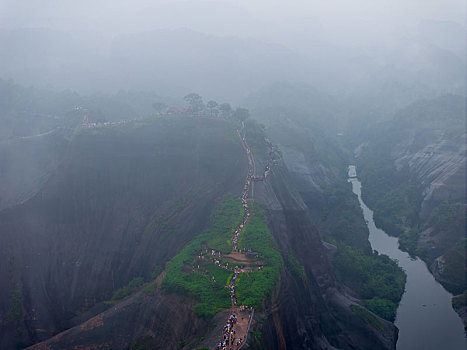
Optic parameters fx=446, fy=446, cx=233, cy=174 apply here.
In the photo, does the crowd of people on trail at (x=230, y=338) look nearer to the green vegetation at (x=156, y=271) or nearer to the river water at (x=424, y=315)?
the green vegetation at (x=156, y=271)

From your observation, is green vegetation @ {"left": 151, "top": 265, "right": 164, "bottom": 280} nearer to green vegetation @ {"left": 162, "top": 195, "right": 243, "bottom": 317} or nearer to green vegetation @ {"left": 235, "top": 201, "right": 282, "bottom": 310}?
green vegetation @ {"left": 162, "top": 195, "right": 243, "bottom": 317}


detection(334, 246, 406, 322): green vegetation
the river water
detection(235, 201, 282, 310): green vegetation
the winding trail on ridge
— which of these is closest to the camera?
the winding trail on ridge

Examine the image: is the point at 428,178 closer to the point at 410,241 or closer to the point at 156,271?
the point at 410,241

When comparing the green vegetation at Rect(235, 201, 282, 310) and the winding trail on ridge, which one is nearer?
the winding trail on ridge

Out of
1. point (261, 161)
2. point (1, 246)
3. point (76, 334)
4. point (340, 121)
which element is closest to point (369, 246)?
point (261, 161)

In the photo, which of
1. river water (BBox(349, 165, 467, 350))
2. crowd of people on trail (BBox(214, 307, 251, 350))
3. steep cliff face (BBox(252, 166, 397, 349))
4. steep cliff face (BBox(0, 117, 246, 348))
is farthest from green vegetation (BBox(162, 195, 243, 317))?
river water (BBox(349, 165, 467, 350))

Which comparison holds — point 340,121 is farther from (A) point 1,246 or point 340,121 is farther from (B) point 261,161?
(A) point 1,246
